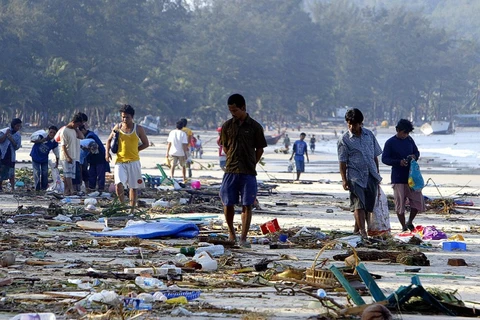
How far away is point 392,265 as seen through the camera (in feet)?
31.7

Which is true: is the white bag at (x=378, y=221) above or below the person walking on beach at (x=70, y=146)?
below

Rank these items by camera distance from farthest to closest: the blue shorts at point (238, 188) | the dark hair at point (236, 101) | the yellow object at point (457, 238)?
the yellow object at point (457, 238)
the blue shorts at point (238, 188)
the dark hair at point (236, 101)

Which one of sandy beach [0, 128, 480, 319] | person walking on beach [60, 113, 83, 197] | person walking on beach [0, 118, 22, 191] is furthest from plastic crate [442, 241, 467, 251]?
person walking on beach [0, 118, 22, 191]

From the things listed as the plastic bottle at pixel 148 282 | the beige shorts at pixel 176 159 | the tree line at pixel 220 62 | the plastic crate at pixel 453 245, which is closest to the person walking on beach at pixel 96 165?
the beige shorts at pixel 176 159

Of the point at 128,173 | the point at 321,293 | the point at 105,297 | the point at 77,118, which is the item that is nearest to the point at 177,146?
the point at 77,118

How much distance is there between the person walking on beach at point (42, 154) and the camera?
19258 millimetres

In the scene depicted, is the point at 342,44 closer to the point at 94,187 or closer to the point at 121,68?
the point at 121,68

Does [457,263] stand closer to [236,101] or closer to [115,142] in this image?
[236,101]

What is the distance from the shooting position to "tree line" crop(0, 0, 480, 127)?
7812 centimetres

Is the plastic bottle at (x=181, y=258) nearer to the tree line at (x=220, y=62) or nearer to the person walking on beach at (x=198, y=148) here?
the person walking on beach at (x=198, y=148)

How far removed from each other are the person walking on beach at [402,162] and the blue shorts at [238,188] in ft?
7.99

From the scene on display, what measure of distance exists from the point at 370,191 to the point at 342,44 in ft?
516

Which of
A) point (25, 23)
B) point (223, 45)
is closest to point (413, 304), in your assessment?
point (25, 23)

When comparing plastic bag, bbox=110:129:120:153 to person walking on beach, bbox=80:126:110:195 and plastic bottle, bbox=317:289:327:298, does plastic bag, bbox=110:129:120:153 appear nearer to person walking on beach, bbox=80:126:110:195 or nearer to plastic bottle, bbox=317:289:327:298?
person walking on beach, bbox=80:126:110:195
